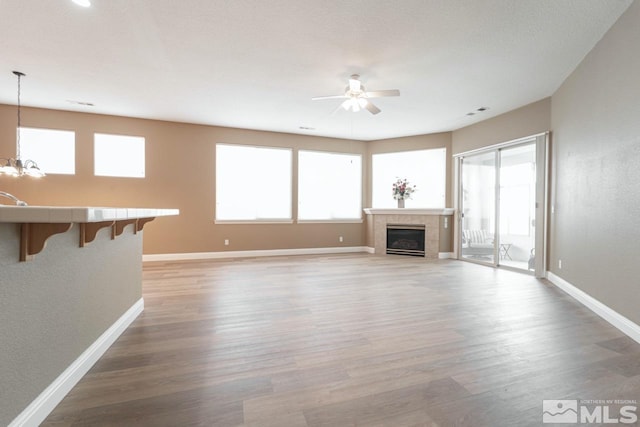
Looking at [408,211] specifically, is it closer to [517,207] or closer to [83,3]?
[517,207]

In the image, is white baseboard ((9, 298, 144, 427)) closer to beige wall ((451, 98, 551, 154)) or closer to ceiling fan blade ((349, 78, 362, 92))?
ceiling fan blade ((349, 78, 362, 92))

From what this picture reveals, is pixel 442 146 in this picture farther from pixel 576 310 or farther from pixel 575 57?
pixel 576 310

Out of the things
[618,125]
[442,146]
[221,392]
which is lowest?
[221,392]

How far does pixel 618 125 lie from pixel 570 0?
1193mm

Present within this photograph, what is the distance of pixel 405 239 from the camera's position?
672 cm

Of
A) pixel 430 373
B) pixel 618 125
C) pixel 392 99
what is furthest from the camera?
pixel 392 99

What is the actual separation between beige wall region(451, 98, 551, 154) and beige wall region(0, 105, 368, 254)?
3.15 metres

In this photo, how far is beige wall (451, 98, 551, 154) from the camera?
173 inches

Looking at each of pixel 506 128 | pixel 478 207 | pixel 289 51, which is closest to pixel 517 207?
pixel 478 207

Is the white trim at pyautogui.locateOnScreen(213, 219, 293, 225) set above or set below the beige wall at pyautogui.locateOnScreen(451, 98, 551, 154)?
below

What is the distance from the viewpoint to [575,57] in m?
3.21

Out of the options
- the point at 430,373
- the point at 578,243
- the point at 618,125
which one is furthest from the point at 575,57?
the point at 430,373

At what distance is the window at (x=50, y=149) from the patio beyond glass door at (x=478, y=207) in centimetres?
768

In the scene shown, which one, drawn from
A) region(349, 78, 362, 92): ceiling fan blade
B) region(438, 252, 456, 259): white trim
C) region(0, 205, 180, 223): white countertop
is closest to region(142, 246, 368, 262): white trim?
region(438, 252, 456, 259): white trim
